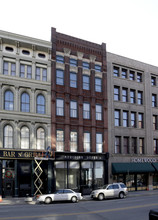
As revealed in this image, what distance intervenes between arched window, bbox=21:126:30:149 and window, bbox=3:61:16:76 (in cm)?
653

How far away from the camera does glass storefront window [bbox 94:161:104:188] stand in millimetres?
34219

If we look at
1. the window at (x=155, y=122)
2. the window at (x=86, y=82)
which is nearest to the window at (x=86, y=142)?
the window at (x=86, y=82)

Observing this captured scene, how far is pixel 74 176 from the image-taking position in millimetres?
32906

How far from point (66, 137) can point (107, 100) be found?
832 cm

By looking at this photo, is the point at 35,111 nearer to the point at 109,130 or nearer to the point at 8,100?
the point at 8,100

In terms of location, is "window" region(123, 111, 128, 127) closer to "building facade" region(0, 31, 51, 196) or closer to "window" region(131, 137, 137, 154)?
"window" region(131, 137, 137, 154)

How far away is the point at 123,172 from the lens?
35.6 meters

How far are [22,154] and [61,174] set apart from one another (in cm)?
547

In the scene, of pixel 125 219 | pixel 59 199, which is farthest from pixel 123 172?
pixel 125 219

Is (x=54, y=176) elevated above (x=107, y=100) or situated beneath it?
situated beneath

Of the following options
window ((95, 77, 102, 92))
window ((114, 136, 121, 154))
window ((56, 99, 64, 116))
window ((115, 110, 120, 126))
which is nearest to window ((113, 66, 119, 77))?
window ((95, 77, 102, 92))

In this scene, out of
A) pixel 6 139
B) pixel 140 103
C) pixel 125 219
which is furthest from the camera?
pixel 140 103

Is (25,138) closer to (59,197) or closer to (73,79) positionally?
(59,197)

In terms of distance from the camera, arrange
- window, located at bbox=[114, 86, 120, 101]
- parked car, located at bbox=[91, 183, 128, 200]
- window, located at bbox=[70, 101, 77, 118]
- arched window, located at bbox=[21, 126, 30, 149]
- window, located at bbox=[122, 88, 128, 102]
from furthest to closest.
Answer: window, located at bbox=[122, 88, 128, 102] → window, located at bbox=[114, 86, 120, 101] → window, located at bbox=[70, 101, 77, 118] → arched window, located at bbox=[21, 126, 30, 149] → parked car, located at bbox=[91, 183, 128, 200]
